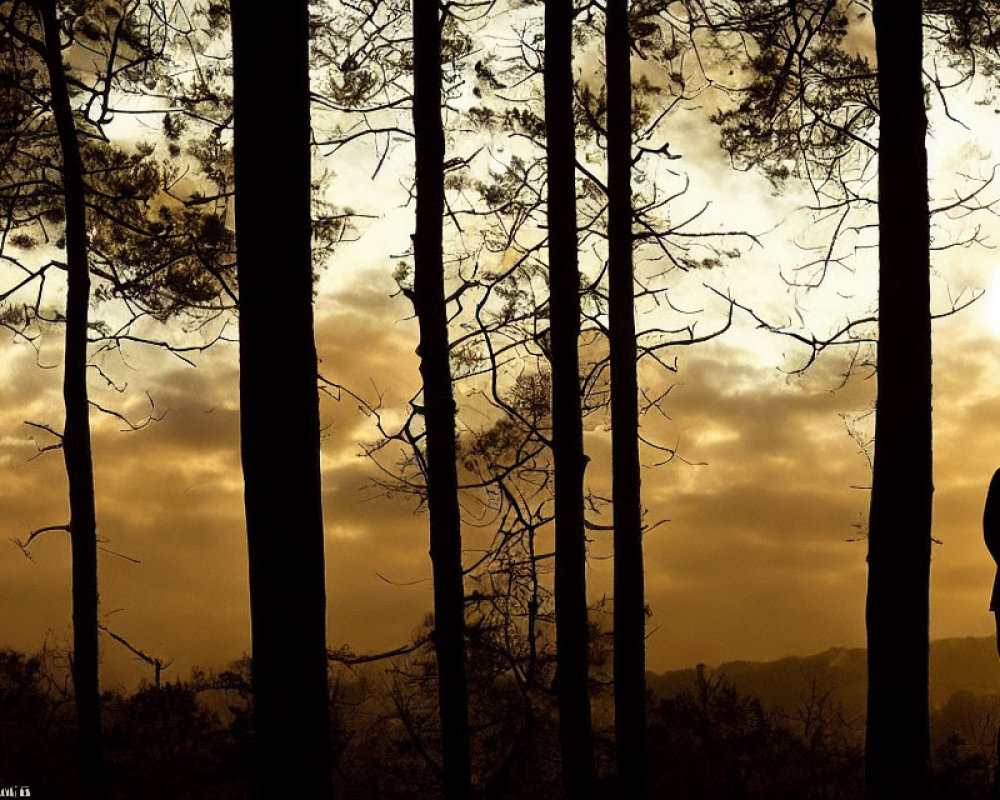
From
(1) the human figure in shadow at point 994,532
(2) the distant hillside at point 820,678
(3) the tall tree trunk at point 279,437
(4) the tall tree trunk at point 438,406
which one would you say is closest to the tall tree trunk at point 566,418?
(4) the tall tree trunk at point 438,406

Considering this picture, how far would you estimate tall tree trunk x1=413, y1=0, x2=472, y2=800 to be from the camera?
354 inches

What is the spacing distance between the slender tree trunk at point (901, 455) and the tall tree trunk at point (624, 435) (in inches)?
124

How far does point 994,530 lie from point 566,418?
418 cm

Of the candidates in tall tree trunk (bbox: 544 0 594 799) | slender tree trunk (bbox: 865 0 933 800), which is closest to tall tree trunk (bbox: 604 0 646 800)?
tall tree trunk (bbox: 544 0 594 799)

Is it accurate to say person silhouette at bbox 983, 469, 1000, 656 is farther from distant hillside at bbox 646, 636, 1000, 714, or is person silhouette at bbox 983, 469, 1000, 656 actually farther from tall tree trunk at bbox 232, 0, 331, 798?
tall tree trunk at bbox 232, 0, 331, 798

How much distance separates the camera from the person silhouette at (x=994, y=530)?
614cm

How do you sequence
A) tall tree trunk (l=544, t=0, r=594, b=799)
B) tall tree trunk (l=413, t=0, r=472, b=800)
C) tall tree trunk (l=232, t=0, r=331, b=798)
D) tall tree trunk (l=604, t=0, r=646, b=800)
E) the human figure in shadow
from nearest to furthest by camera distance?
tall tree trunk (l=232, t=0, r=331, b=798), the human figure in shadow, tall tree trunk (l=413, t=0, r=472, b=800), tall tree trunk (l=544, t=0, r=594, b=799), tall tree trunk (l=604, t=0, r=646, b=800)

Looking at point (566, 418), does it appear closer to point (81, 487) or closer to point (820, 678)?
point (820, 678)

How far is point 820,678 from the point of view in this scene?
11.3 m

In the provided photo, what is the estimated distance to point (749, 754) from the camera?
38.1 feet

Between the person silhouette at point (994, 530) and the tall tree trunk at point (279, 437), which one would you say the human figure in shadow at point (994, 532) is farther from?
the tall tree trunk at point (279, 437)

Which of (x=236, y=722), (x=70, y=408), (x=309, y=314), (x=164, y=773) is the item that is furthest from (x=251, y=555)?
(x=164, y=773)

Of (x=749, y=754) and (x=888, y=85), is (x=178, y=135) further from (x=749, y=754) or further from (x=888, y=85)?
(x=749, y=754)

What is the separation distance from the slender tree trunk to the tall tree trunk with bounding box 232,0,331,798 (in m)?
3.78
